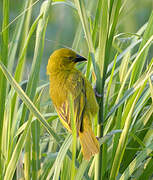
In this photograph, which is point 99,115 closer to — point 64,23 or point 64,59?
point 64,59

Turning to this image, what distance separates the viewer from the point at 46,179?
200cm

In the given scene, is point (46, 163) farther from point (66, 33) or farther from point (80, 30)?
point (66, 33)

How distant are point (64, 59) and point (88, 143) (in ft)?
2.69

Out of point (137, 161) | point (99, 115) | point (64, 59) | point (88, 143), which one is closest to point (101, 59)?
point (99, 115)

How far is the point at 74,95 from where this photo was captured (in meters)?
2.15

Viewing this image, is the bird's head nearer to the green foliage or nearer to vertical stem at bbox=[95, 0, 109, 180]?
the green foliage

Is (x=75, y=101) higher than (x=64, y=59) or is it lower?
lower

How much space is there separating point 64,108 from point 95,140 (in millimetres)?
433

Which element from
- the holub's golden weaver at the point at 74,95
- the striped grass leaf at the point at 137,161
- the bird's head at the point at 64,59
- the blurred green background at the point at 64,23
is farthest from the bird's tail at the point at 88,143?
the blurred green background at the point at 64,23

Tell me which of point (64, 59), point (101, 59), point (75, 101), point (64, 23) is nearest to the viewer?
point (101, 59)

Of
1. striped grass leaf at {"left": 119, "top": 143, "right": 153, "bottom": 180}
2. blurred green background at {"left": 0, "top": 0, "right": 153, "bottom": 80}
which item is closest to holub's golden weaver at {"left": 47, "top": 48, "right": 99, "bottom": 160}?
striped grass leaf at {"left": 119, "top": 143, "right": 153, "bottom": 180}

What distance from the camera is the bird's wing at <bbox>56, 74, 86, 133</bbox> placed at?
2027 mm

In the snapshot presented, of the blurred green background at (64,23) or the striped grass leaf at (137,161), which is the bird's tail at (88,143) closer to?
the striped grass leaf at (137,161)

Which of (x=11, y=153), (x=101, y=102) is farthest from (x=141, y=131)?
(x=11, y=153)
